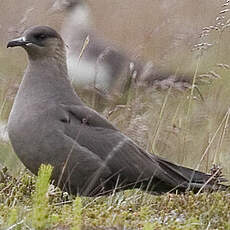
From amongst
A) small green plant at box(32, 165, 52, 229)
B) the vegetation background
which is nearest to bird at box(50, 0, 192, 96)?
the vegetation background

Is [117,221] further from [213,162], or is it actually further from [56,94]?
[213,162]

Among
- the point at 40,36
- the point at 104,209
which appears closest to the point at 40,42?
the point at 40,36

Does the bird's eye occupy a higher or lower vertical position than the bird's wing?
higher

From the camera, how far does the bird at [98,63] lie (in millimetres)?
6962

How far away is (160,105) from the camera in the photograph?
7.05 meters

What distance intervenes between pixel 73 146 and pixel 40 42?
760 mm

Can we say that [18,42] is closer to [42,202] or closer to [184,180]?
[184,180]

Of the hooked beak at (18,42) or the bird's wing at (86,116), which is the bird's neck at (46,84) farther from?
the hooked beak at (18,42)

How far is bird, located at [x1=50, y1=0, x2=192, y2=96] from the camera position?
274 inches

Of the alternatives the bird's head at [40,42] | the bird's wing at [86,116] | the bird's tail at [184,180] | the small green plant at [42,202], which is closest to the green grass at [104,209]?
the small green plant at [42,202]

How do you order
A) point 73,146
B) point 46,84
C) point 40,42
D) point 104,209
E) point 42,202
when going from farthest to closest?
point 40,42, point 46,84, point 73,146, point 104,209, point 42,202

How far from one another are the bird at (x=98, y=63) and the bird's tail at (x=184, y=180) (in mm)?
854

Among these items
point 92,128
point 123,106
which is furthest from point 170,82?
point 92,128

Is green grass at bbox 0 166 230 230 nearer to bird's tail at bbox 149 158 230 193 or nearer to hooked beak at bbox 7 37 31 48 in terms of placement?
bird's tail at bbox 149 158 230 193
